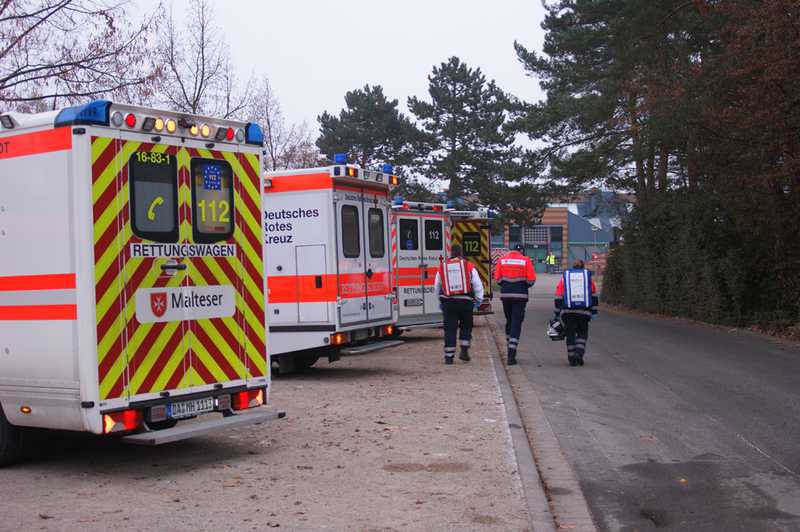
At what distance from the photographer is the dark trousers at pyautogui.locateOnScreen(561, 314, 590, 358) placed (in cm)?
1522

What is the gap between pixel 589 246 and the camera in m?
104

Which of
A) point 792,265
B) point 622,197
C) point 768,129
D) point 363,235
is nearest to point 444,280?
point 363,235

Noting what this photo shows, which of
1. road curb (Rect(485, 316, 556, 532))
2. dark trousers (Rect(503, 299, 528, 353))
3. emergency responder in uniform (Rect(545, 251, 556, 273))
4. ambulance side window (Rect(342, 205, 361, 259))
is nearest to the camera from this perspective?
road curb (Rect(485, 316, 556, 532))

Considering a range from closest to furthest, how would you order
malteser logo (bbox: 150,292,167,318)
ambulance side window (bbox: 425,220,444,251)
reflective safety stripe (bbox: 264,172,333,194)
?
malteser logo (bbox: 150,292,167,318)
reflective safety stripe (bbox: 264,172,333,194)
ambulance side window (bbox: 425,220,444,251)

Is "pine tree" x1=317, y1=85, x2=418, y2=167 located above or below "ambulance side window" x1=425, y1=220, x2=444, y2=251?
above

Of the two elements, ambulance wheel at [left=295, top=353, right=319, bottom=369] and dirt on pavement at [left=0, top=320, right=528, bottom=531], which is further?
ambulance wheel at [left=295, top=353, right=319, bottom=369]

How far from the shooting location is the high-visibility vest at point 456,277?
14922 millimetres

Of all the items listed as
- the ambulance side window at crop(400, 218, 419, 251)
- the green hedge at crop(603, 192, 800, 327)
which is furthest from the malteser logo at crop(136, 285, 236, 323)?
the green hedge at crop(603, 192, 800, 327)

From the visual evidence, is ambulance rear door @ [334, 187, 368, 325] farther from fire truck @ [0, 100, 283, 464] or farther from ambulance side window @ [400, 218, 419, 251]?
ambulance side window @ [400, 218, 419, 251]

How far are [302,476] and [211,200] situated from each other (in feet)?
8.21

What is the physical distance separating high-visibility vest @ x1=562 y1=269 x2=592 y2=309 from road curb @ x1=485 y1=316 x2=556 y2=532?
3287 millimetres

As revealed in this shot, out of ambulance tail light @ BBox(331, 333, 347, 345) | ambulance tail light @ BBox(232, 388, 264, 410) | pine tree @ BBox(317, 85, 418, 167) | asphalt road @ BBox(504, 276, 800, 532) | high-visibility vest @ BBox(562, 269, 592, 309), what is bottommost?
asphalt road @ BBox(504, 276, 800, 532)

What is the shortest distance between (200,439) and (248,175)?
2620mm

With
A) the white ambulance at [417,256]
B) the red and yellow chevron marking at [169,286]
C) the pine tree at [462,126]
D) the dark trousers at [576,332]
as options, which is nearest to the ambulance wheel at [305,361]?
the dark trousers at [576,332]
